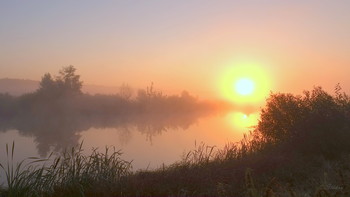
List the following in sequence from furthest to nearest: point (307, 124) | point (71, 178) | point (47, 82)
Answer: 1. point (47, 82)
2. point (307, 124)
3. point (71, 178)

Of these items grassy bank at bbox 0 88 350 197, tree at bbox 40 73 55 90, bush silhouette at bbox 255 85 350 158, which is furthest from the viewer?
tree at bbox 40 73 55 90

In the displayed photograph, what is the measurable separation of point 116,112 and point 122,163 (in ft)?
288

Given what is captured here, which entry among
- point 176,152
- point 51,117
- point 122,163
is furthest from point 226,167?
point 51,117

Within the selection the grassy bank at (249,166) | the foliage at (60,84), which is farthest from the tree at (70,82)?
the grassy bank at (249,166)

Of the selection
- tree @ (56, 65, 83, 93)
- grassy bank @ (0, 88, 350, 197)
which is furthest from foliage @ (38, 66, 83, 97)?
grassy bank @ (0, 88, 350, 197)

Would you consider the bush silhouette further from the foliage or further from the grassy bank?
the foliage

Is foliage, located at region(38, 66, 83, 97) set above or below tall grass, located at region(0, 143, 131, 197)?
above

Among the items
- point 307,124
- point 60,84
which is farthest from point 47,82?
point 307,124

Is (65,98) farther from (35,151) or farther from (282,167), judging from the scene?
A: (282,167)

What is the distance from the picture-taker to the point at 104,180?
476 inches

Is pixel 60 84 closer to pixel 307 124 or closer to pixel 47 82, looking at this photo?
pixel 47 82

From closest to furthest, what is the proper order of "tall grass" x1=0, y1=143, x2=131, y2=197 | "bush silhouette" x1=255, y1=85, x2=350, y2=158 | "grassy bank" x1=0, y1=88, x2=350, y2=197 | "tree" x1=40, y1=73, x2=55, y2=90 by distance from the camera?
1. "tall grass" x1=0, y1=143, x2=131, y2=197
2. "grassy bank" x1=0, y1=88, x2=350, y2=197
3. "bush silhouette" x1=255, y1=85, x2=350, y2=158
4. "tree" x1=40, y1=73, x2=55, y2=90

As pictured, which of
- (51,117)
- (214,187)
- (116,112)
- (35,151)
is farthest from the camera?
(116,112)

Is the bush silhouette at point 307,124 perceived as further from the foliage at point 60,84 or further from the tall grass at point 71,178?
the foliage at point 60,84
